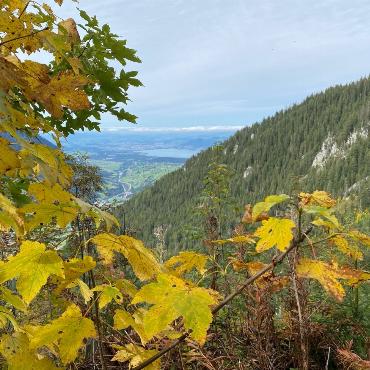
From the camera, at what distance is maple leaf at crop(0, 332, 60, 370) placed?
1351mm

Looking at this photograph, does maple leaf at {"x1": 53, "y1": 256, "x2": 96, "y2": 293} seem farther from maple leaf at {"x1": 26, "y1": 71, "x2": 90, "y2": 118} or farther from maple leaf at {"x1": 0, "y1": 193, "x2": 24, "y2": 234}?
maple leaf at {"x1": 26, "y1": 71, "x2": 90, "y2": 118}

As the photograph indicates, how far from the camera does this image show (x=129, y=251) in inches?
53.4

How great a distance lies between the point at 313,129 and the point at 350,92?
24.6m

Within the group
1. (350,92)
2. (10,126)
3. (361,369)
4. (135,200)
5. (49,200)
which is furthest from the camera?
(350,92)

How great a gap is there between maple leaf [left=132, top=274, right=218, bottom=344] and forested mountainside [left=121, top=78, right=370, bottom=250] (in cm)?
13491

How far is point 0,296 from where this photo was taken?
1.66 meters

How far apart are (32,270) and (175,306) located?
0.45 metres

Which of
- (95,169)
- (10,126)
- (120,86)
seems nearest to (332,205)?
(10,126)

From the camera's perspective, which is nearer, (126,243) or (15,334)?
(126,243)

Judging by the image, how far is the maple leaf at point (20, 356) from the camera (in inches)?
53.2

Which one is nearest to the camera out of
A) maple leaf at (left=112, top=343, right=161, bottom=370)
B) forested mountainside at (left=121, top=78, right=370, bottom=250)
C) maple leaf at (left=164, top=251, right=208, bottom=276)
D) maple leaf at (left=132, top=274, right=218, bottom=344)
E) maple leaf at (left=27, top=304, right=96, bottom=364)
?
maple leaf at (left=132, top=274, right=218, bottom=344)

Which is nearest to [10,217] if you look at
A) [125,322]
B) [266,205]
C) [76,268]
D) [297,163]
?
[76,268]

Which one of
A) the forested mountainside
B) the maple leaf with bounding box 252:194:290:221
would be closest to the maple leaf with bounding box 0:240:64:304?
the maple leaf with bounding box 252:194:290:221

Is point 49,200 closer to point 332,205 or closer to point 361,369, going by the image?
point 332,205
